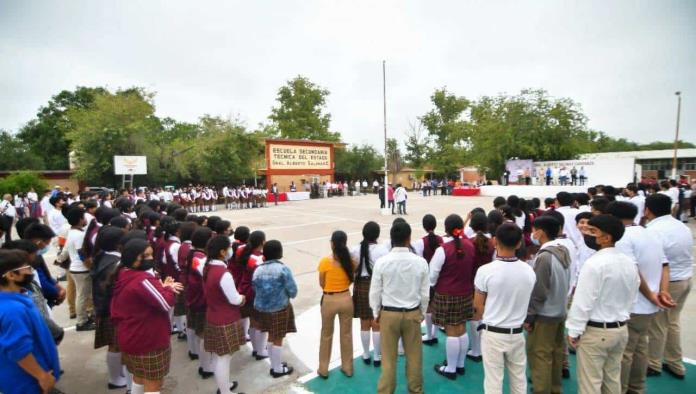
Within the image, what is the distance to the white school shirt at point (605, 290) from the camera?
2.56 metres

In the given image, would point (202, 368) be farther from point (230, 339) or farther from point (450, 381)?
point (450, 381)

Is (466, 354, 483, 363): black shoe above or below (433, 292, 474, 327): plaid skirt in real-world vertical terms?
below

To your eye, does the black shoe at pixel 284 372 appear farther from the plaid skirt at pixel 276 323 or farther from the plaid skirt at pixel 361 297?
the plaid skirt at pixel 361 297

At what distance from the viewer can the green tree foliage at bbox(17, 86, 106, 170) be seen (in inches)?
1428

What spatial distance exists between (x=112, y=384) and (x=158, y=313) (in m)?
1.72

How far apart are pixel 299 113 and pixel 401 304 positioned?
Result: 42.7 m

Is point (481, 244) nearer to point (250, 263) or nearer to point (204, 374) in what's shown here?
point (250, 263)

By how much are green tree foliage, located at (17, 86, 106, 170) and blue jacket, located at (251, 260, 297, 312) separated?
41455 millimetres

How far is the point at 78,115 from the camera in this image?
2777 cm

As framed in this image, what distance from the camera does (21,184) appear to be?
22797 mm

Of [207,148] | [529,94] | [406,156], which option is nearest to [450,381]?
[207,148]

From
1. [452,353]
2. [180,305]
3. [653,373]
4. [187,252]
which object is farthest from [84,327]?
[653,373]

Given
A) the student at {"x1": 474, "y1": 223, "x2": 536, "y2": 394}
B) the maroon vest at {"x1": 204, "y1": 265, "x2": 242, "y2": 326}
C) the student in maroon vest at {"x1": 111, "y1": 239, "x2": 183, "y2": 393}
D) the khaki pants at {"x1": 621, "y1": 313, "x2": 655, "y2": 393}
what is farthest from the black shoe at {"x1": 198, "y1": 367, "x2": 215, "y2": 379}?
the khaki pants at {"x1": 621, "y1": 313, "x2": 655, "y2": 393}

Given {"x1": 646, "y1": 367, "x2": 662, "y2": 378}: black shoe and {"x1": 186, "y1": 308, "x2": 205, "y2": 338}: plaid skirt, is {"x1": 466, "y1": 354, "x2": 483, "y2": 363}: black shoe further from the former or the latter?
{"x1": 186, "y1": 308, "x2": 205, "y2": 338}: plaid skirt
